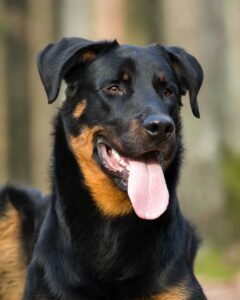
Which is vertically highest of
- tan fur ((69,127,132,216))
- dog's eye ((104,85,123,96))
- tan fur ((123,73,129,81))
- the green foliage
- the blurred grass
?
tan fur ((123,73,129,81))

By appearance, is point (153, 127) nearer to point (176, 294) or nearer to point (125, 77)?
point (125, 77)

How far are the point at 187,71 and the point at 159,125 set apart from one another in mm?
870

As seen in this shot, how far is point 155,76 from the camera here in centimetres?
590

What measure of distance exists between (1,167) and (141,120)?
2058cm

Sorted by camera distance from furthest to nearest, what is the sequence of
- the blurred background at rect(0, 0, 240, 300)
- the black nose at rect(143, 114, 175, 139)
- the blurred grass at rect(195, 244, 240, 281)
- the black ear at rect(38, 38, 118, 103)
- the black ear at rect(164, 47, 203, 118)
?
the blurred background at rect(0, 0, 240, 300), the blurred grass at rect(195, 244, 240, 281), the black ear at rect(164, 47, 203, 118), the black ear at rect(38, 38, 118, 103), the black nose at rect(143, 114, 175, 139)

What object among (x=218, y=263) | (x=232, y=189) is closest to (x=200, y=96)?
(x=232, y=189)

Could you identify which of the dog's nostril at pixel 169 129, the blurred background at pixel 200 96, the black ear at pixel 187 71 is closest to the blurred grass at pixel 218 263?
the blurred background at pixel 200 96

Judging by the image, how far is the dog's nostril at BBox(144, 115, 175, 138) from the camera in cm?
540

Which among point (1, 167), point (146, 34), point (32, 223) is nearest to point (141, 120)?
point (32, 223)

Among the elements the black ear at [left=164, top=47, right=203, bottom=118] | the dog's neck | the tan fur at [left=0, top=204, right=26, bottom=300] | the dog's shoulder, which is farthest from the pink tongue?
the tan fur at [left=0, top=204, right=26, bottom=300]

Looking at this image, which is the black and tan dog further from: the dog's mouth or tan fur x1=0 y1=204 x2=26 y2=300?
tan fur x1=0 y1=204 x2=26 y2=300

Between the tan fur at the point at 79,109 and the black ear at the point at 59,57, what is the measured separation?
0.72 feet

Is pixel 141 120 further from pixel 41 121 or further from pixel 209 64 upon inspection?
pixel 41 121

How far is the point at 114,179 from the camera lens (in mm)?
5789
